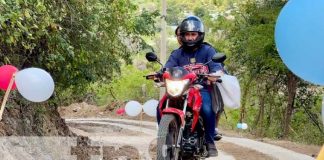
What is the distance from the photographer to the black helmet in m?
5.48

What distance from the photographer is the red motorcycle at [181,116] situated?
5.06 metres

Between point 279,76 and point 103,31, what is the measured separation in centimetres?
1186

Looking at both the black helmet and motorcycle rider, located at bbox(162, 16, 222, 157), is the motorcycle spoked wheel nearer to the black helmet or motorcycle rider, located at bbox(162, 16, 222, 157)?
motorcycle rider, located at bbox(162, 16, 222, 157)

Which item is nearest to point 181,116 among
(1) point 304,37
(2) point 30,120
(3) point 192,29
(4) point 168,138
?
(4) point 168,138

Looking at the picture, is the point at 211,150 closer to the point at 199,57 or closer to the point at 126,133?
the point at 199,57

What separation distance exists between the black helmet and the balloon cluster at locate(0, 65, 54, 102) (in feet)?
4.72

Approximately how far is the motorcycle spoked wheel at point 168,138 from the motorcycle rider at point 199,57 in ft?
1.39

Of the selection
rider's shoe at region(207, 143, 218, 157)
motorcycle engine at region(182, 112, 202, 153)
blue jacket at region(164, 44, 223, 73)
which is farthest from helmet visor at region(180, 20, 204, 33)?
rider's shoe at region(207, 143, 218, 157)

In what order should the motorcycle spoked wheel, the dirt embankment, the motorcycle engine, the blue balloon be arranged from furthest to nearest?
the dirt embankment < the motorcycle engine < the motorcycle spoked wheel < the blue balloon

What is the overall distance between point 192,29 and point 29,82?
1.70m

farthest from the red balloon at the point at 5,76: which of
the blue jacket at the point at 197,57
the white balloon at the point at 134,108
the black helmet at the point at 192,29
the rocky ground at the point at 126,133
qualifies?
the white balloon at the point at 134,108

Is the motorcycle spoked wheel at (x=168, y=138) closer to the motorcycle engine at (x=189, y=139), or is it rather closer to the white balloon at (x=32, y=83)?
the motorcycle engine at (x=189, y=139)

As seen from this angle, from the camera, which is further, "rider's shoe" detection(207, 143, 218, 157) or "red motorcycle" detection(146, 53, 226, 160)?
"rider's shoe" detection(207, 143, 218, 157)

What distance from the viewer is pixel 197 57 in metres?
5.68
